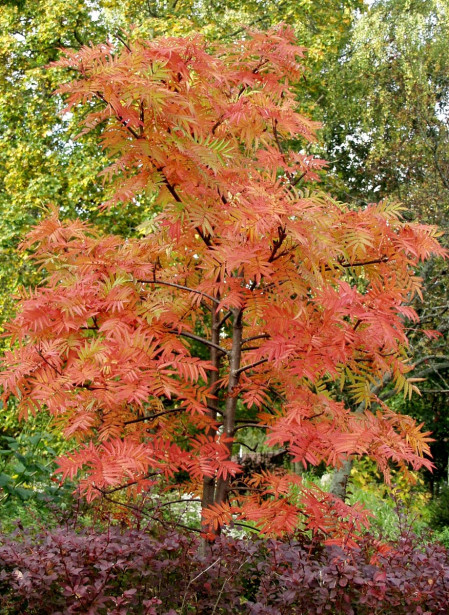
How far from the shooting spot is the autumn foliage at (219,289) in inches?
112

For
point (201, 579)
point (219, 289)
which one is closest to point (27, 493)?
point (201, 579)

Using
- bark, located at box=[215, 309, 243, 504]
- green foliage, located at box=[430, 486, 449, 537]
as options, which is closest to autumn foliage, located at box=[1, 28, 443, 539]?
bark, located at box=[215, 309, 243, 504]

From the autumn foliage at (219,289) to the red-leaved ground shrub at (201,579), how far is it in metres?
0.19

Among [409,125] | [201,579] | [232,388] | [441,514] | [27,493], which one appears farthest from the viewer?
[409,125]

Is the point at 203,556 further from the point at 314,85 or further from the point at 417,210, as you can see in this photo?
the point at 314,85

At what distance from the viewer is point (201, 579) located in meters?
3.04

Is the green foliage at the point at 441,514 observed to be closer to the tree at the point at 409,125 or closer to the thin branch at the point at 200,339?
the tree at the point at 409,125

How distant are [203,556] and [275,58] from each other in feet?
8.34

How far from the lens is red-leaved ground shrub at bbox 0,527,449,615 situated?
9.05 ft

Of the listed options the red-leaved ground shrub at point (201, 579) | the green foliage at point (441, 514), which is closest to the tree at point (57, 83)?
the green foliage at point (441, 514)

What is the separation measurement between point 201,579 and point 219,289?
A: 54.2 inches

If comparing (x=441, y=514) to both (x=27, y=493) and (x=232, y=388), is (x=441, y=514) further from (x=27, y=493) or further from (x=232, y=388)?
(x=232, y=388)

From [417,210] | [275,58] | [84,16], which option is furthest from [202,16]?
[275,58]

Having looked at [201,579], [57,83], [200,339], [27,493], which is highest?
[57,83]
